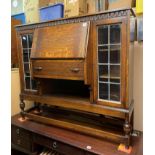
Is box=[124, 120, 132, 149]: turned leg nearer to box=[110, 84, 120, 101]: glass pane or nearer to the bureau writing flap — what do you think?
box=[110, 84, 120, 101]: glass pane

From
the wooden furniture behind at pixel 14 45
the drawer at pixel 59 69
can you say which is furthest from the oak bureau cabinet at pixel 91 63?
the wooden furniture behind at pixel 14 45

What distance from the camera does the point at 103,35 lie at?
135cm

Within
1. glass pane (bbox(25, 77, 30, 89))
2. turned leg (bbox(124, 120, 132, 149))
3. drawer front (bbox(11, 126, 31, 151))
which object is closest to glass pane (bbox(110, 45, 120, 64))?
turned leg (bbox(124, 120, 132, 149))

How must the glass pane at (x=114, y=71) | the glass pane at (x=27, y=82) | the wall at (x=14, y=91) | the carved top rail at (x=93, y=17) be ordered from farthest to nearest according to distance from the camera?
the wall at (x=14, y=91)
the glass pane at (x=27, y=82)
the glass pane at (x=114, y=71)
the carved top rail at (x=93, y=17)

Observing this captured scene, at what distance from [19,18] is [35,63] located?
1119 millimetres

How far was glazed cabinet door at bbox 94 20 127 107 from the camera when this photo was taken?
1.26 m

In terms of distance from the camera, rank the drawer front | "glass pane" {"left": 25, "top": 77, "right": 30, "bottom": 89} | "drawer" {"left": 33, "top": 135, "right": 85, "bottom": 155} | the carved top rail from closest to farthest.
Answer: the carved top rail, "drawer" {"left": 33, "top": 135, "right": 85, "bottom": 155}, the drawer front, "glass pane" {"left": 25, "top": 77, "right": 30, "bottom": 89}

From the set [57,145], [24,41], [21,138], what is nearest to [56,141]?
[57,145]

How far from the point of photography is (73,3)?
5.75 ft

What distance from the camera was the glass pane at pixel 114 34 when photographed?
1.28 metres

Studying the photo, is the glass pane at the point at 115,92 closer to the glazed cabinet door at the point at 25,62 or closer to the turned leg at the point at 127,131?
the turned leg at the point at 127,131

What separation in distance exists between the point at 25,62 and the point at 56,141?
3.07 ft
